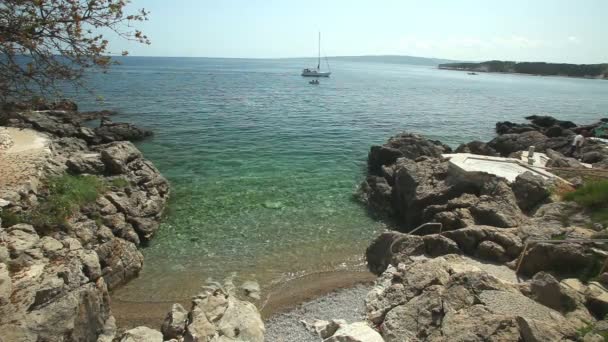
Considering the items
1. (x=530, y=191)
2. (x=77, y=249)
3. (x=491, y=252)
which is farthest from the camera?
(x=530, y=191)

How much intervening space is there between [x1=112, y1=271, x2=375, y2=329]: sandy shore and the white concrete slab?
27.3 feet

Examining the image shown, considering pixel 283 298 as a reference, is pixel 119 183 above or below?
above

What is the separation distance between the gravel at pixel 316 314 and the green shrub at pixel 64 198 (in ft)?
28.0

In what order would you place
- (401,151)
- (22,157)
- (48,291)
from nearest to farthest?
(48,291) < (22,157) < (401,151)

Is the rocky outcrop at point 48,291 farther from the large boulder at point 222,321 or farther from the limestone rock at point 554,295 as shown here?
the limestone rock at point 554,295

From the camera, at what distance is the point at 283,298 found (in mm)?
12156

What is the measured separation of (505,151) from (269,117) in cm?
2623

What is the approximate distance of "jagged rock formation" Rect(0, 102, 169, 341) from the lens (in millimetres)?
8289

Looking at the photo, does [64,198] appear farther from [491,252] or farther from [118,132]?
[118,132]

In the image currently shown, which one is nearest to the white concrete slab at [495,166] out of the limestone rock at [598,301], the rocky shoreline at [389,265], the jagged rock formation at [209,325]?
the rocky shoreline at [389,265]

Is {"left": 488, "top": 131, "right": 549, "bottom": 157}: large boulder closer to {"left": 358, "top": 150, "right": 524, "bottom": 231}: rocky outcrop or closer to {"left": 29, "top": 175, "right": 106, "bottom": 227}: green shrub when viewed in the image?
{"left": 358, "top": 150, "right": 524, "bottom": 231}: rocky outcrop

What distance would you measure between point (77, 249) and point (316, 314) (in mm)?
7332

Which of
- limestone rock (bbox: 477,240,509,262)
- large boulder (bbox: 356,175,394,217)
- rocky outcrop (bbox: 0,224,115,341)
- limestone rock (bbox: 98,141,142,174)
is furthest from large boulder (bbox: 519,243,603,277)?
limestone rock (bbox: 98,141,142,174)

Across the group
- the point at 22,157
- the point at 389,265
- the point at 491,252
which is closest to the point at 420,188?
the point at 491,252
